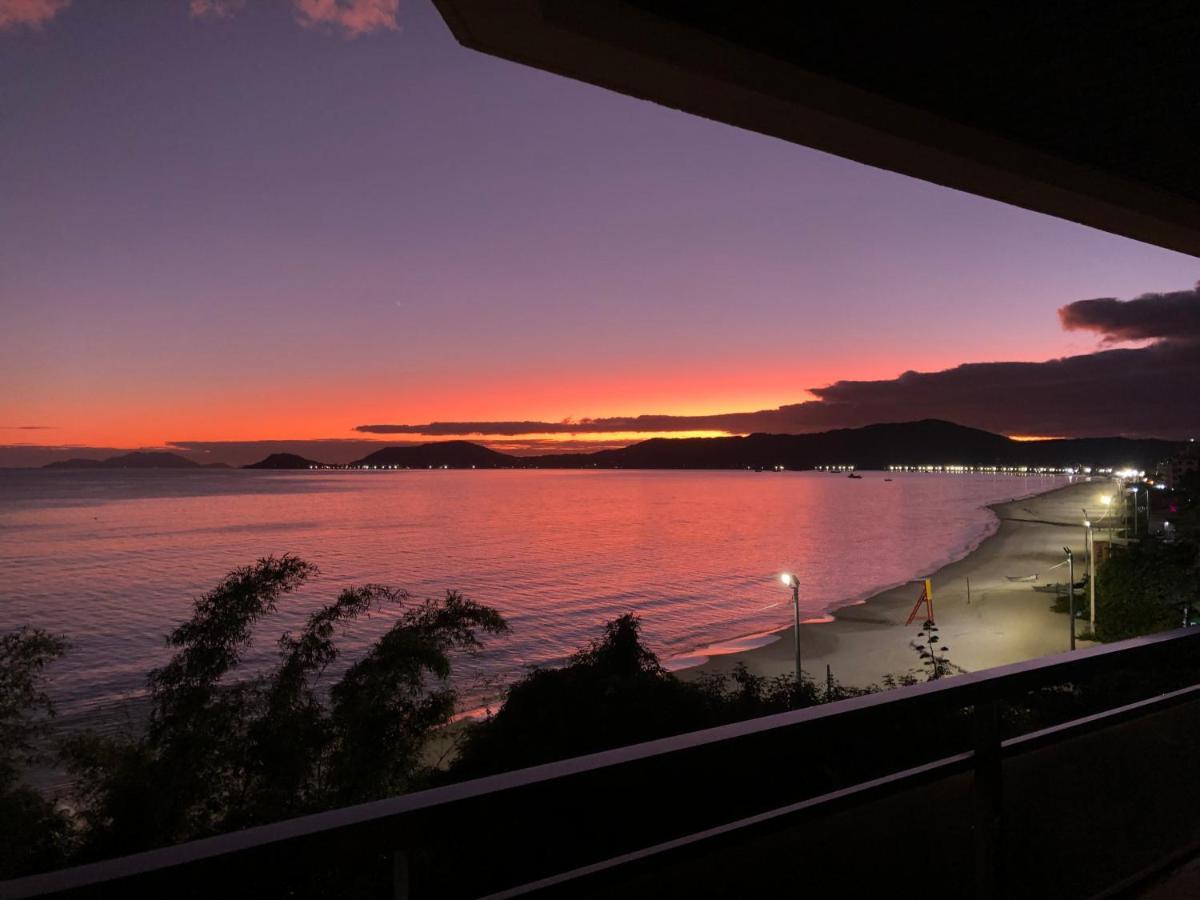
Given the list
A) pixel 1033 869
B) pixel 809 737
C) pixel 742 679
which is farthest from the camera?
pixel 742 679

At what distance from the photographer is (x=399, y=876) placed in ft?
3.02

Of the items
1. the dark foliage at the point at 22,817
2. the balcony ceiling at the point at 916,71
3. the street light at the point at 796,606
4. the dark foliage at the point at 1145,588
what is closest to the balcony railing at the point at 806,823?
the balcony ceiling at the point at 916,71

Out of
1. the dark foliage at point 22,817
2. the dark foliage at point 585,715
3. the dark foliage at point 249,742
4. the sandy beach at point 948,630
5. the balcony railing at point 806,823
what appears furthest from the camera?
the sandy beach at point 948,630

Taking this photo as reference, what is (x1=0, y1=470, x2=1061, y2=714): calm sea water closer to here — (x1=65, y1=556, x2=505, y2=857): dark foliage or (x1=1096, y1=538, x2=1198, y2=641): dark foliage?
(x1=65, y1=556, x2=505, y2=857): dark foliage

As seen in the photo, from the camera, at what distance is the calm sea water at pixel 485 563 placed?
2588cm

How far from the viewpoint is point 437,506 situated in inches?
3787

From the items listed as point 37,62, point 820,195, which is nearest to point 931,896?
point 820,195

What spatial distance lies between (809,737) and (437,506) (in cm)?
9738

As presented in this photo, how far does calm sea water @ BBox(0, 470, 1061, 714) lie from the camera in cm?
2588

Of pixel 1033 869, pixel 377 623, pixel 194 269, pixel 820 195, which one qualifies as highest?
pixel 194 269

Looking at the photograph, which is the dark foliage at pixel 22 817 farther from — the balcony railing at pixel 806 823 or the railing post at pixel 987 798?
the railing post at pixel 987 798

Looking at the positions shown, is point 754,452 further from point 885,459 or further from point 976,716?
point 976,716

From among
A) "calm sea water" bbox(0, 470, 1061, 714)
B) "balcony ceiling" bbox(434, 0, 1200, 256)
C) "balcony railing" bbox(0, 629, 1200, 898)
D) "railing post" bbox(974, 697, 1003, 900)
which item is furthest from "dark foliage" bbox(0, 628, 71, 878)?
"balcony ceiling" bbox(434, 0, 1200, 256)

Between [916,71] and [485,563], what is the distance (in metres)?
42.5
